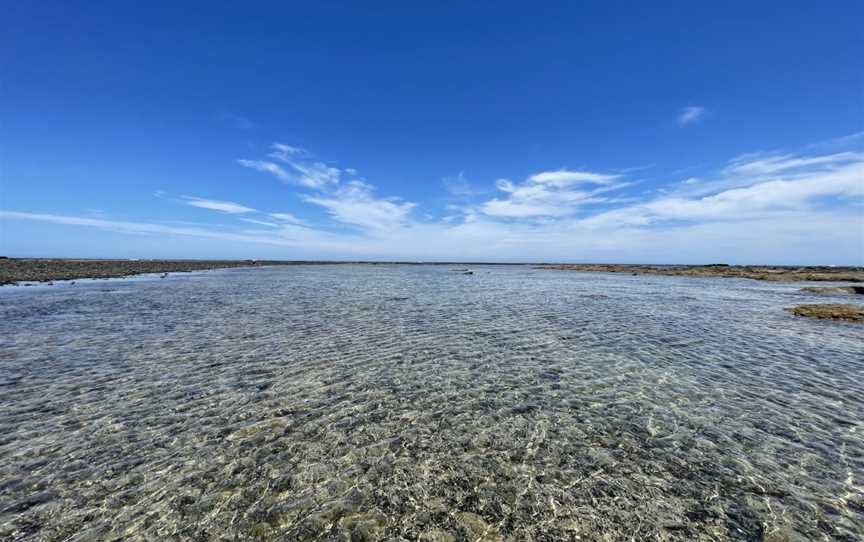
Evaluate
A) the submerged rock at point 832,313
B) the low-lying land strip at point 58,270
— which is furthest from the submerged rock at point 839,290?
the low-lying land strip at point 58,270

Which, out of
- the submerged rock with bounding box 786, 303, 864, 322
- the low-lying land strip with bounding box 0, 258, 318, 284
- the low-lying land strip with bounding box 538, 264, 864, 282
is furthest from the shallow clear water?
the low-lying land strip with bounding box 538, 264, 864, 282

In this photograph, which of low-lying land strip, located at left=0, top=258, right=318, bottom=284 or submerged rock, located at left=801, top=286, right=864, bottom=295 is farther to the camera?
low-lying land strip, located at left=0, top=258, right=318, bottom=284

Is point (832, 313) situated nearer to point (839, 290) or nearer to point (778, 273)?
point (839, 290)

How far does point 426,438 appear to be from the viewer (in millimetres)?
9086

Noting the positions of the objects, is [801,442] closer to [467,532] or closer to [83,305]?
[467,532]

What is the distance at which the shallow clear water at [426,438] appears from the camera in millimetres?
6262

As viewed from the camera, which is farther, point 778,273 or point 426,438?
point 778,273

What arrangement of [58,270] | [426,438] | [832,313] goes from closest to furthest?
[426,438]
[832,313]
[58,270]

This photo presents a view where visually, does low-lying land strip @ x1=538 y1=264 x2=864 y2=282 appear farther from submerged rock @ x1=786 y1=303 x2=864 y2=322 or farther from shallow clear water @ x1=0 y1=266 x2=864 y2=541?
shallow clear water @ x1=0 y1=266 x2=864 y2=541

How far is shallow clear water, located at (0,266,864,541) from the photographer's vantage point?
6.26m

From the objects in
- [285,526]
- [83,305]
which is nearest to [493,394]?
[285,526]

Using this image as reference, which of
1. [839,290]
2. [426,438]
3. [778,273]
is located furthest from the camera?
[778,273]

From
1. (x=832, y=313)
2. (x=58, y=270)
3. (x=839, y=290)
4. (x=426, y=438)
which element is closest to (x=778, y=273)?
(x=839, y=290)

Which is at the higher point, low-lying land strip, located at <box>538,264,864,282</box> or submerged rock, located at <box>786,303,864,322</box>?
low-lying land strip, located at <box>538,264,864,282</box>
